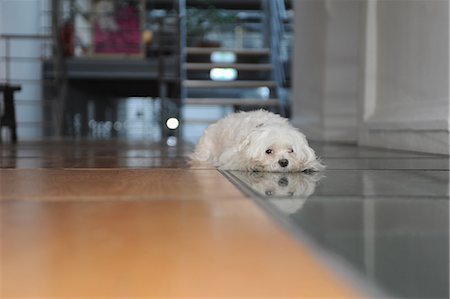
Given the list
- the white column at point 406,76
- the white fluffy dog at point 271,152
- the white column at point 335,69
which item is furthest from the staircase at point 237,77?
the white fluffy dog at point 271,152

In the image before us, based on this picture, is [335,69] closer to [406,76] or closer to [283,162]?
[406,76]

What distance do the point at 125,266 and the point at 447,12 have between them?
1.51 metres

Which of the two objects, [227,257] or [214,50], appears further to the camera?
[214,50]

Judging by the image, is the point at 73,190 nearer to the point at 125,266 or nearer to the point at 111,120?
the point at 125,266

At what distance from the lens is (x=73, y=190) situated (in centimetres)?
87

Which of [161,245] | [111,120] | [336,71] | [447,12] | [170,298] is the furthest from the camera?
[111,120]

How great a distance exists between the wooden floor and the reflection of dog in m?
0.04

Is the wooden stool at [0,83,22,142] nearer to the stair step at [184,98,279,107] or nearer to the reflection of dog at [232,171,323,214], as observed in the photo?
the stair step at [184,98,279,107]

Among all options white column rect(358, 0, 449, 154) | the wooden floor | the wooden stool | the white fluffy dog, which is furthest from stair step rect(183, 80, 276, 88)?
the wooden floor

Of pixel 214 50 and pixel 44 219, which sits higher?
pixel 214 50

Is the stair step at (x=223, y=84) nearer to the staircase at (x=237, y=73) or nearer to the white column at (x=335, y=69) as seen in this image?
the staircase at (x=237, y=73)

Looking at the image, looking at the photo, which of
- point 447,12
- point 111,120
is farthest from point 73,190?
point 111,120

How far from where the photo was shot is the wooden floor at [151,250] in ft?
1.27

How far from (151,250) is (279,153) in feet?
2.66
